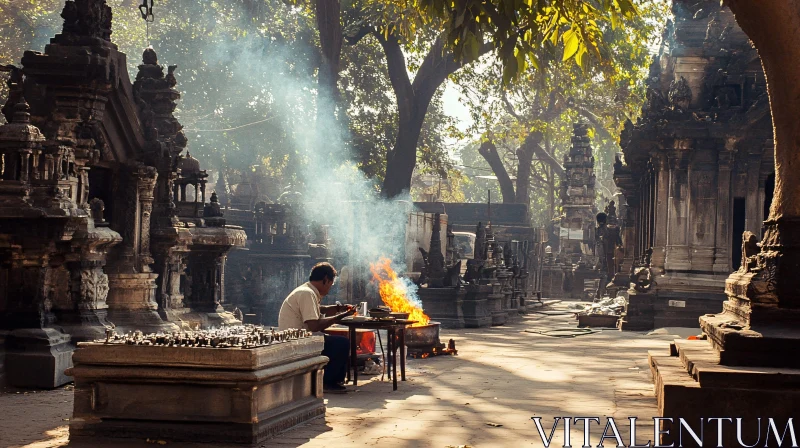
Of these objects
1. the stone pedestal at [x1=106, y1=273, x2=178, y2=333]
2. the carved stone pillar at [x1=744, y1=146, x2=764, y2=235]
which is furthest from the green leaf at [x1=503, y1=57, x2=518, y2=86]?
the carved stone pillar at [x1=744, y1=146, x2=764, y2=235]

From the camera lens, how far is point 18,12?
34156mm

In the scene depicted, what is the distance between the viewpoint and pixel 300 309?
9.85m

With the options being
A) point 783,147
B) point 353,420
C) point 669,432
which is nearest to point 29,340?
point 353,420

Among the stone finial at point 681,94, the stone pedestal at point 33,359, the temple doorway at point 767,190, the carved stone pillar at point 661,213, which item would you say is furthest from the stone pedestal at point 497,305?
the stone pedestal at point 33,359

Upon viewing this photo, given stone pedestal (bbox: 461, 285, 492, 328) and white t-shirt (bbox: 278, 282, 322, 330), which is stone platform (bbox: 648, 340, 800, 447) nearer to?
white t-shirt (bbox: 278, 282, 322, 330)

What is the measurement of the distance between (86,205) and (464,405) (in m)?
4.56

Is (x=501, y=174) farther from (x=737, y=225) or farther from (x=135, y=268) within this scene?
(x=135, y=268)

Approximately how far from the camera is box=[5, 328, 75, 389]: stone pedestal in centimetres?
966

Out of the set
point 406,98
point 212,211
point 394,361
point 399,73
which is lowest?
point 394,361

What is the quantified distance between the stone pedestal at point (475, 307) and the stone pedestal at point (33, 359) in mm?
12385

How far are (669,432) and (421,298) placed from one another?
1519 centimetres

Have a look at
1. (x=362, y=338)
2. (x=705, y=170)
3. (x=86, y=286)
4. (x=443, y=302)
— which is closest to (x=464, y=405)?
(x=362, y=338)

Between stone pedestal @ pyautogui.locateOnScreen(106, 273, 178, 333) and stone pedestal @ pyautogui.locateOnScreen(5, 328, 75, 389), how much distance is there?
6.71 feet

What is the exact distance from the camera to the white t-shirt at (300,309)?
32.1 feet
